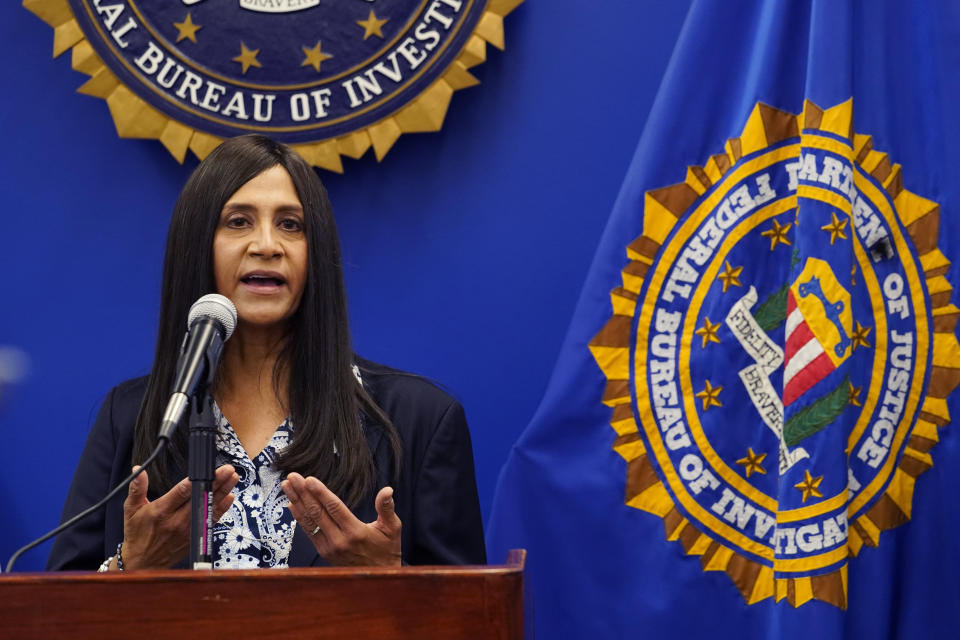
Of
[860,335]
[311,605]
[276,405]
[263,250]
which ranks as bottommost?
[311,605]

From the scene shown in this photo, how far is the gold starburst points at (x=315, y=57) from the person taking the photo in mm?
2326

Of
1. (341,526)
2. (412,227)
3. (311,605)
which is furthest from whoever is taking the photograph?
(412,227)

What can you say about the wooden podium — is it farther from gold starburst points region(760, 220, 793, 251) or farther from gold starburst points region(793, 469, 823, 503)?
gold starburst points region(760, 220, 793, 251)

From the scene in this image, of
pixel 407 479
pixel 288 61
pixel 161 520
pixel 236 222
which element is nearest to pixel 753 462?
pixel 407 479

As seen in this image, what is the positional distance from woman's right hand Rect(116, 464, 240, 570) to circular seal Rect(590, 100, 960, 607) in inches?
37.1

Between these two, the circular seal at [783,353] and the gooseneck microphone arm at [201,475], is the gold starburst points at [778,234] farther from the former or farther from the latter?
the gooseneck microphone arm at [201,475]

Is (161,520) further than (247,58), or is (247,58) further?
(247,58)

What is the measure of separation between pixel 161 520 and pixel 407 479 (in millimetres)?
515

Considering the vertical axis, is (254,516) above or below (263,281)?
below

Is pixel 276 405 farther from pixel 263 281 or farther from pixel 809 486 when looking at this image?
pixel 809 486

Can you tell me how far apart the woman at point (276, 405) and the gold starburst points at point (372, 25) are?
0.54 metres

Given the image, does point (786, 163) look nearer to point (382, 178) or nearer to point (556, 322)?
point (556, 322)

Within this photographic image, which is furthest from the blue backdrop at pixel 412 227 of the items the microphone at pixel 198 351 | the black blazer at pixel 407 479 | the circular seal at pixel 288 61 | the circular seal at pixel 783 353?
the microphone at pixel 198 351

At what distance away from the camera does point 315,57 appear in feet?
7.63
